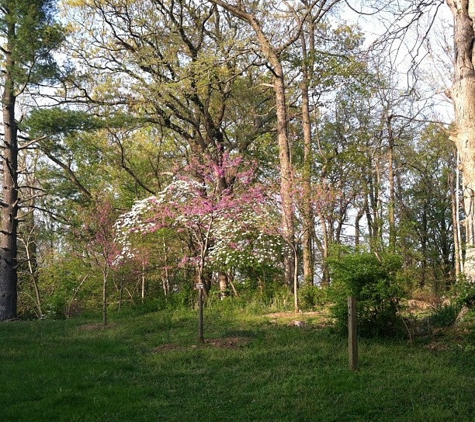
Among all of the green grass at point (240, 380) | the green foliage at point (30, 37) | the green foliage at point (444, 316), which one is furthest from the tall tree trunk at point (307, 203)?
the green foliage at point (30, 37)

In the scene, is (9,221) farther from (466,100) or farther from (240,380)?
(466,100)

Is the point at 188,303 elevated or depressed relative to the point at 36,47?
depressed

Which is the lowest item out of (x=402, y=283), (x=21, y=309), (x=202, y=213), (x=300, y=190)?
(x=21, y=309)

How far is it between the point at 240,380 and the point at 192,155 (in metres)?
12.6

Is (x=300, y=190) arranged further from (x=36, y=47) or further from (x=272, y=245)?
(x=36, y=47)

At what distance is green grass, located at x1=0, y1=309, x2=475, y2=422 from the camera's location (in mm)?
4484

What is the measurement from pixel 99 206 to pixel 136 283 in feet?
21.8

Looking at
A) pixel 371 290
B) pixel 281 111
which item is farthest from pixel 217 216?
pixel 371 290

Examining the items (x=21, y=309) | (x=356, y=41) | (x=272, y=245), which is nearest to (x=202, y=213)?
(x=272, y=245)

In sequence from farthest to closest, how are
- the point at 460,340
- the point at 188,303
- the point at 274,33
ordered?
the point at 188,303 < the point at 274,33 < the point at 460,340

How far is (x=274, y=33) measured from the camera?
15.8 meters

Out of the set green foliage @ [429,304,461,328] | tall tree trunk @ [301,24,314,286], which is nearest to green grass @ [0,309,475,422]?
green foliage @ [429,304,461,328]

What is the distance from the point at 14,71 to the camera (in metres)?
13.7

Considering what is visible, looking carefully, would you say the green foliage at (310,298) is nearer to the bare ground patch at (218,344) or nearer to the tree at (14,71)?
the bare ground patch at (218,344)
